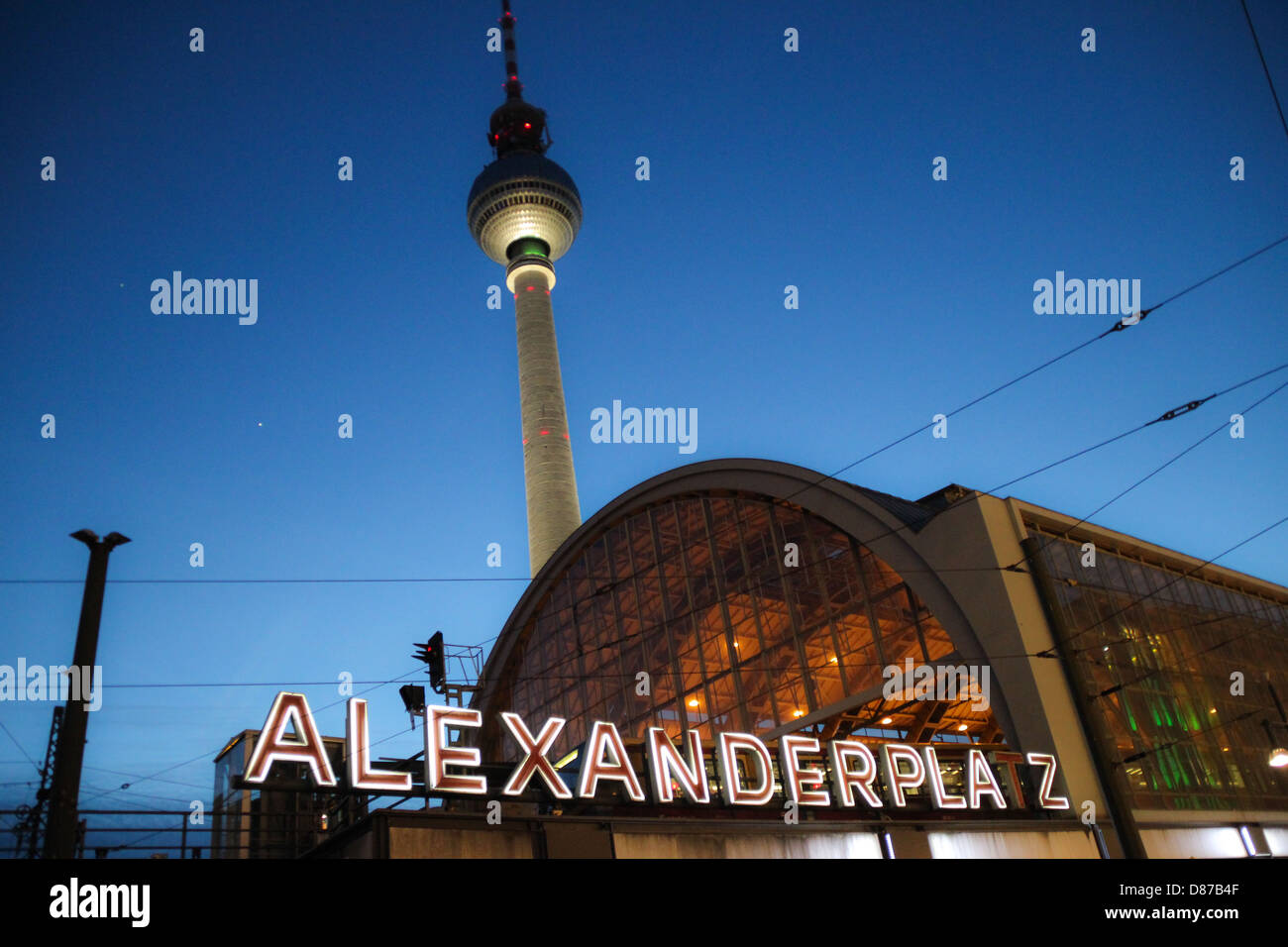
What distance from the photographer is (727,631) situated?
129 feet

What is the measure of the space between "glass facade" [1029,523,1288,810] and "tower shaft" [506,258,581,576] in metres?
41.1

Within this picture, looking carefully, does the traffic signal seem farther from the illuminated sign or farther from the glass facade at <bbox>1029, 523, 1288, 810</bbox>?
the glass facade at <bbox>1029, 523, 1288, 810</bbox>

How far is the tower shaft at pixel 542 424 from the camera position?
7556 centimetres

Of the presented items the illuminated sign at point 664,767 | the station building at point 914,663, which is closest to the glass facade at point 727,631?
the station building at point 914,663

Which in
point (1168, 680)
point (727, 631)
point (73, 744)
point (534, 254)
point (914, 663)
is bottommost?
point (73, 744)

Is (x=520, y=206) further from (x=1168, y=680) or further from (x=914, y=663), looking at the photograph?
(x=1168, y=680)

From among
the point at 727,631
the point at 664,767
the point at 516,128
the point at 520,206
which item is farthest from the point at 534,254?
the point at 664,767

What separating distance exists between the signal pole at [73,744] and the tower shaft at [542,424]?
186ft

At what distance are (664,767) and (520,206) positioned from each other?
8098 cm

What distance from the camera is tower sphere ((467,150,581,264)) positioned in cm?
9731

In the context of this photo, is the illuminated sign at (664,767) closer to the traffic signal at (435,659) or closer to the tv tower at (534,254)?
the traffic signal at (435,659)
